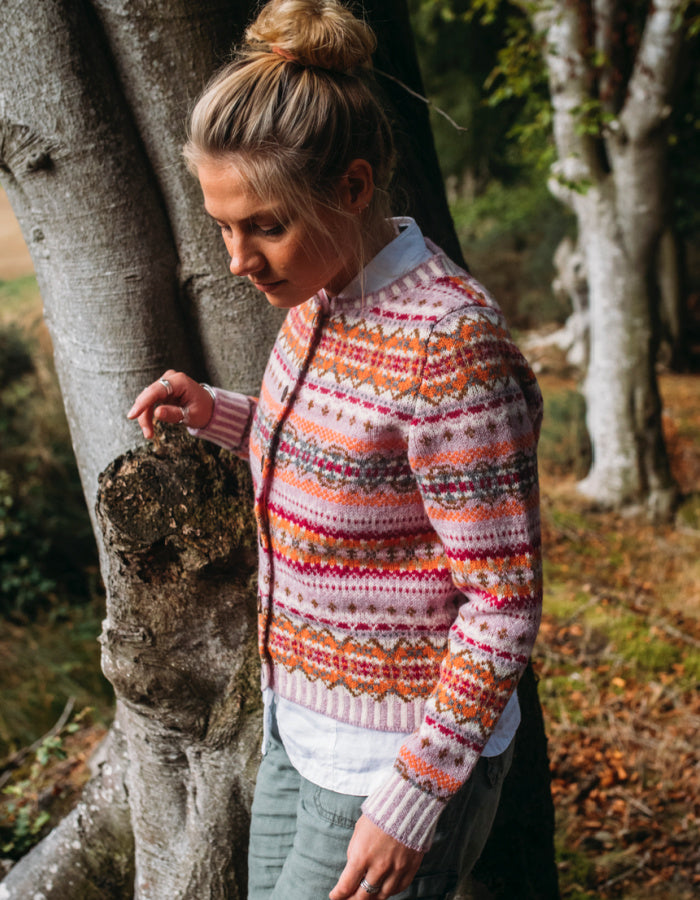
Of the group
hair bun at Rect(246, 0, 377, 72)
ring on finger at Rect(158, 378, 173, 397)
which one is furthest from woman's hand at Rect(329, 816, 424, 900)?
hair bun at Rect(246, 0, 377, 72)

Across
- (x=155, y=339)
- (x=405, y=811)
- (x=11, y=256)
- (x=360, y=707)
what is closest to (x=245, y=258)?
(x=155, y=339)

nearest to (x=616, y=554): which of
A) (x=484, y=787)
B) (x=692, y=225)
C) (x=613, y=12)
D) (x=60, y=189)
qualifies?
(x=613, y=12)

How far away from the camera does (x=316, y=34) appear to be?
1.19m

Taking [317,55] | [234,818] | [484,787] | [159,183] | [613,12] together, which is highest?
[613,12]

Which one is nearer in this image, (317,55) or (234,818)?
(317,55)

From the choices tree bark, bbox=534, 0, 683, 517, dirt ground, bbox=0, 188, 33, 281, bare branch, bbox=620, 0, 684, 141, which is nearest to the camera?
bare branch, bbox=620, 0, 684, 141

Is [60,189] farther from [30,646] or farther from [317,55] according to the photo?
[30,646]

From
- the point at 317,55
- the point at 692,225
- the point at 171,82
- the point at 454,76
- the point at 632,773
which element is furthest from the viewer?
the point at 454,76

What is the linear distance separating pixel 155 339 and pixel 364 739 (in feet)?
3.54

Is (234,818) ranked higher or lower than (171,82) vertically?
lower

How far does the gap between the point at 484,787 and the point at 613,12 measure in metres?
5.47

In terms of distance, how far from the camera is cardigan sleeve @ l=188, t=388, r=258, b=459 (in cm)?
170

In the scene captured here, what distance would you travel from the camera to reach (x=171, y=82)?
1.67 m

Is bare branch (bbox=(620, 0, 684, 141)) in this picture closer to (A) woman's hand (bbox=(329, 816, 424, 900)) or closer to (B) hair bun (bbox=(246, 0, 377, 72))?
(B) hair bun (bbox=(246, 0, 377, 72))
